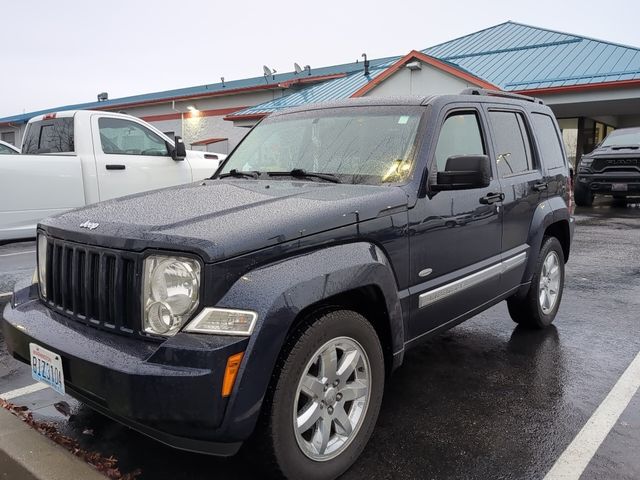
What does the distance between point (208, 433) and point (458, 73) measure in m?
16.4

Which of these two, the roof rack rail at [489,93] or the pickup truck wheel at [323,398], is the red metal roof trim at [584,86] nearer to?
the roof rack rail at [489,93]

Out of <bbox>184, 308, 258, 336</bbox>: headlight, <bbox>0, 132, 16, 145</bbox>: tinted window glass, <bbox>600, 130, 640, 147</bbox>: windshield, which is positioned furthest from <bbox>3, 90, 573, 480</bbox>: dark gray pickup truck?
<bbox>0, 132, 16, 145</bbox>: tinted window glass

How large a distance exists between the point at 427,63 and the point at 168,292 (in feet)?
55.5

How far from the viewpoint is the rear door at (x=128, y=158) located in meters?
7.43

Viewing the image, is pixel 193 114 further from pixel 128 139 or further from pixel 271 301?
pixel 271 301

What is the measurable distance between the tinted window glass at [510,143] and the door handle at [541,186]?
15cm

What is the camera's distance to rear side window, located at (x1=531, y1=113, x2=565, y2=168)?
4.68 m

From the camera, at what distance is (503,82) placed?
1705 centimetres

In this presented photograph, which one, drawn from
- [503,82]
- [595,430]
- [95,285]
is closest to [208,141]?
[503,82]

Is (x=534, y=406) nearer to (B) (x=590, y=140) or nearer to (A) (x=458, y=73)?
(A) (x=458, y=73)

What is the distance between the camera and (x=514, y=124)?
4.38 m

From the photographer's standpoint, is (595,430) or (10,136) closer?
(595,430)

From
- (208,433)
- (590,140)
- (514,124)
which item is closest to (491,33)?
(590,140)

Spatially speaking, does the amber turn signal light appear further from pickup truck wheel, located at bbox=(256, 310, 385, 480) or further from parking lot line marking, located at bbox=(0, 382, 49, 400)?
parking lot line marking, located at bbox=(0, 382, 49, 400)
